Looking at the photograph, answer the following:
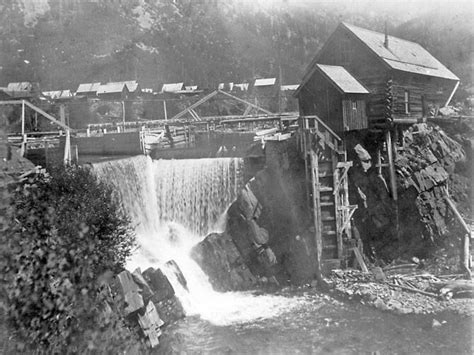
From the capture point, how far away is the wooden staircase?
2178 centimetres

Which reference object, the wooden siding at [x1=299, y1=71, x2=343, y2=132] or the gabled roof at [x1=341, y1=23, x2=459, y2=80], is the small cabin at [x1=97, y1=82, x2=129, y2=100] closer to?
the gabled roof at [x1=341, y1=23, x2=459, y2=80]

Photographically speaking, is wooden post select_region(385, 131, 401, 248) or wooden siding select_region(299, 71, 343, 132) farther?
wooden siding select_region(299, 71, 343, 132)

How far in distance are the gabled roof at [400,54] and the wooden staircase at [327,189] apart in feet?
21.2

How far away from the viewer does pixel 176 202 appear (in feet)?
79.0

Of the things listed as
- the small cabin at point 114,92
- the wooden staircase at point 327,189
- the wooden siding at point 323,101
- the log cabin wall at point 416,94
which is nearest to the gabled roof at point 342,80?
the wooden siding at point 323,101

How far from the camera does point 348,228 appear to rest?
891 inches

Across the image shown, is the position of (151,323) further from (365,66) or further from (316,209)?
(365,66)

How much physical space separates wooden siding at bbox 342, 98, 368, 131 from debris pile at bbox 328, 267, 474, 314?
25.6 ft

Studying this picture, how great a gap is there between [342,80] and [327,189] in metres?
6.27

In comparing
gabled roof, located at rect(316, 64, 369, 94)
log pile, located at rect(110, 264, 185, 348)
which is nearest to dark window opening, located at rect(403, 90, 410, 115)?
gabled roof, located at rect(316, 64, 369, 94)

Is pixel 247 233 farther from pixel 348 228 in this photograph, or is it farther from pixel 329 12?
pixel 329 12

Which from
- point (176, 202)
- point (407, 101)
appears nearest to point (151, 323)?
point (176, 202)

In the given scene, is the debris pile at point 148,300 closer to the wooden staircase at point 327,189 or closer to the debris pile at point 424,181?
the wooden staircase at point 327,189

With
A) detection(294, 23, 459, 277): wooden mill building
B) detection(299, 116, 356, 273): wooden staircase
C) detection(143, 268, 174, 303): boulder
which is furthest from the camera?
detection(294, 23, 459, 277): wooden mill building
